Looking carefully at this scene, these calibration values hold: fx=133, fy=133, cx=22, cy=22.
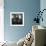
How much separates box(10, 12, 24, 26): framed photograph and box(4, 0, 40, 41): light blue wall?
123 millimetres

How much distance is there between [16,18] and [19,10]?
353mm

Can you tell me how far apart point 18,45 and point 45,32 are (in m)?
1.36

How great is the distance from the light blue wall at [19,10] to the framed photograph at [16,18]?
0.40 feet

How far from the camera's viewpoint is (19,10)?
5406 mm

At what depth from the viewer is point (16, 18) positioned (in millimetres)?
5473

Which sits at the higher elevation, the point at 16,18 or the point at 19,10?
the point at 19,10

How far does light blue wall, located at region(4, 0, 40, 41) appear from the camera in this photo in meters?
5.38

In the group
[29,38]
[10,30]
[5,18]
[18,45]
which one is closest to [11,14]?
[5,18]

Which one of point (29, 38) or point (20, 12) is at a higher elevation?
point (20, 12)

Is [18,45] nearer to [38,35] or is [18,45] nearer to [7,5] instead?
[38,35]

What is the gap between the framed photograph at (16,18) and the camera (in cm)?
543

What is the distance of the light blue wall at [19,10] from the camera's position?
5.38 meters

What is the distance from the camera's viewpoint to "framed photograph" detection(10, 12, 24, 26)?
214 inches

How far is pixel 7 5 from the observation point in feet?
17.6
